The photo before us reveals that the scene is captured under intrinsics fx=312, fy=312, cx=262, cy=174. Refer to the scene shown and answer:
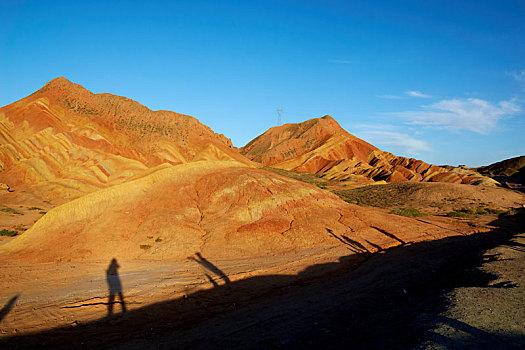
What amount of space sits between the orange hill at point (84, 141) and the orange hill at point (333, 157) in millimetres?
26027

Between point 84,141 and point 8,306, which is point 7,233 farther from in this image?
point 84,141

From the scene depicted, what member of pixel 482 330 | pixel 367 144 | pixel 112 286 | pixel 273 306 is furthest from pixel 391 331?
pixel 367 144

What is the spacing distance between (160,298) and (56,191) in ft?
138

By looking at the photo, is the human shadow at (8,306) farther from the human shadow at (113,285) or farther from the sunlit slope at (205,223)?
the sunlit slope at (205,223)

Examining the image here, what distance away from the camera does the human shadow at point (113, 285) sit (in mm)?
10930

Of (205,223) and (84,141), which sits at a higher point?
(84,141)

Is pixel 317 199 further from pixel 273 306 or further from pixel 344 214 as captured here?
pixel 273 306

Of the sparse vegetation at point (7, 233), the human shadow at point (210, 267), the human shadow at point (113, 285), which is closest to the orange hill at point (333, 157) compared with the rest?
the human shadow at point (210, 267)

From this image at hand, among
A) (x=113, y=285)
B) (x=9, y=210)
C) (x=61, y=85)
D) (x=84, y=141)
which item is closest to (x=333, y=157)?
(x=84, y=141)

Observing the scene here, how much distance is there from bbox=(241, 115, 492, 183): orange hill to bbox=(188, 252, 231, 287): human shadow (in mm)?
56730

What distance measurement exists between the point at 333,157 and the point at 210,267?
86387 millimetres

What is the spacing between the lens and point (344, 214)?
23125mm

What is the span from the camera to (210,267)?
15.4 meters

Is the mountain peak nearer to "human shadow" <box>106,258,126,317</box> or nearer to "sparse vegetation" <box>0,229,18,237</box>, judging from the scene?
"sparse vegetation" <box>0,229,18,237</box>
